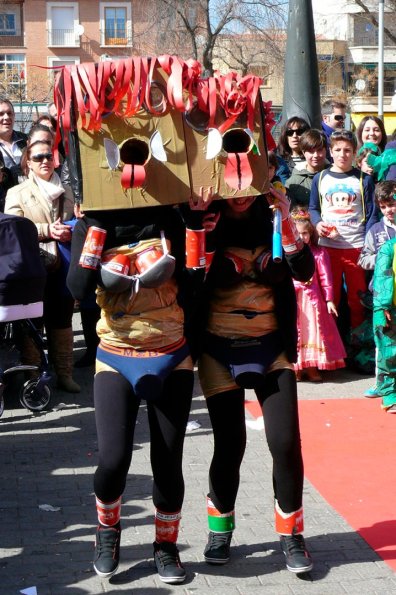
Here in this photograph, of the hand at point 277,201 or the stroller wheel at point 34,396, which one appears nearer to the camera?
the hand at point 277,201

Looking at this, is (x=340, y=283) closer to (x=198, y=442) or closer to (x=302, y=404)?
(x=302, y=404)

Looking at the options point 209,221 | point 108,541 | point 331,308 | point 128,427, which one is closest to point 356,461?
point 331,308

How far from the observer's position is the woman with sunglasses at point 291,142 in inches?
350

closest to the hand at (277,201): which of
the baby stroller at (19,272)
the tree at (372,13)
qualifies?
the baby stroller at (19,272)

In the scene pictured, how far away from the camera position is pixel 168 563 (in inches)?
171

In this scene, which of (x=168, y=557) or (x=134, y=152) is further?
(x=168, y=557)

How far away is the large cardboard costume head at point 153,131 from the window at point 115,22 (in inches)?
2483

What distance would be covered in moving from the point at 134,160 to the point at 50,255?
11.1ft

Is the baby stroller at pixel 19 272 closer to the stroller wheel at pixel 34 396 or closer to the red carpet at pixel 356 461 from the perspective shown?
the stroller wheel at pixel 34 396

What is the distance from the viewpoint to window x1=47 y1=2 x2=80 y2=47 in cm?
6631

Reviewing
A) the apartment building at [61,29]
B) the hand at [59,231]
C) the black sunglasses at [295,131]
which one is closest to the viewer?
the hand at [59,231]

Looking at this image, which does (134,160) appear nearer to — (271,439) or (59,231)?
(271,439)

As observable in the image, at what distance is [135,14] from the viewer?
6328 centimetres

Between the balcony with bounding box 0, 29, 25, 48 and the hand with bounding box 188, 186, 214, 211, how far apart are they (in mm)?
65701
